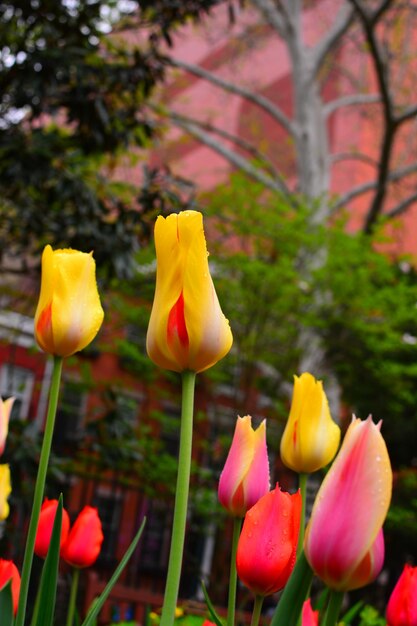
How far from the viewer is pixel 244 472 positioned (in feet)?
3.78

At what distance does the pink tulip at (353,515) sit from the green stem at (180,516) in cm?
12

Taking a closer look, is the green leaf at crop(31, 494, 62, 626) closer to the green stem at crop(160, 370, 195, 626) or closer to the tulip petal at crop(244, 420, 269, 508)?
the green stem at crop(160, 370, 195, 626)

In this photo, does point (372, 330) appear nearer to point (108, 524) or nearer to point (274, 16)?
point (108, 524)

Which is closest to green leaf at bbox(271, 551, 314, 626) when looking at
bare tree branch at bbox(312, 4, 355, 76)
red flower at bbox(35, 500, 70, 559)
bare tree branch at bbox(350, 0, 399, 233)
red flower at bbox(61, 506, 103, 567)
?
red flower at bbox(35, 500, 70, 559)

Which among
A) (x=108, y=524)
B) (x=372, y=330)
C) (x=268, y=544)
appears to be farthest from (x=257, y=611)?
(x=108, y=524)

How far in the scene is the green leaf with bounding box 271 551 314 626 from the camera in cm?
78

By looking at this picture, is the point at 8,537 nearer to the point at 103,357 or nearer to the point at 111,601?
the point at 111,601

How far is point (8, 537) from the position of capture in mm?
4812

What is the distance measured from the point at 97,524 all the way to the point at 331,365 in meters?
9.46

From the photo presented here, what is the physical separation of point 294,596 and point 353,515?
89 mm

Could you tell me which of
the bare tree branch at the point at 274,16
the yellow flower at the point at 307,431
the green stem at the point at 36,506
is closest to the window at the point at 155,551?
the bare tree branch at the point at 274,16

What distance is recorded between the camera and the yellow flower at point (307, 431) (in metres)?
1.21

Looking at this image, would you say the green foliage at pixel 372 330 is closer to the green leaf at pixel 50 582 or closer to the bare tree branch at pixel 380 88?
the bare tree branch at pixel 380 88

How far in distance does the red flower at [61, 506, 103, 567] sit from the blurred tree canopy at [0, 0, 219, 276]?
3704 millimetres
